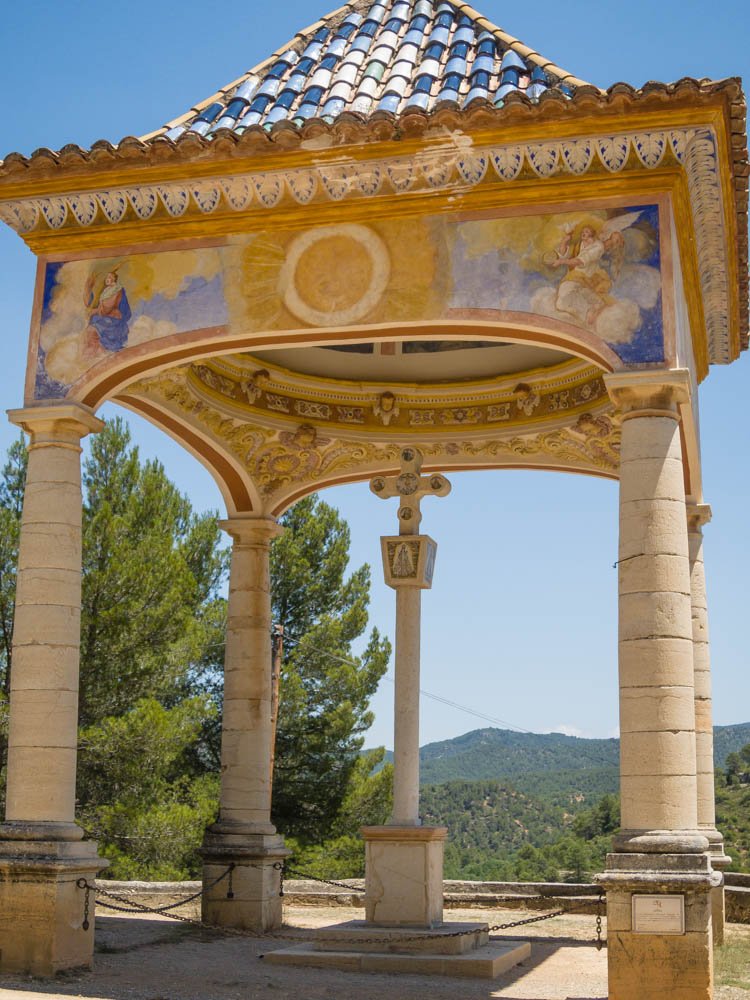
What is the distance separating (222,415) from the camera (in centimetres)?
1541

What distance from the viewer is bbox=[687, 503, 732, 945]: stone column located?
14.1 metres

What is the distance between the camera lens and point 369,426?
16.5 metres

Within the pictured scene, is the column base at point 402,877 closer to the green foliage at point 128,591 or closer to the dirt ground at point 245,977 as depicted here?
the dirt ground at point 245,977

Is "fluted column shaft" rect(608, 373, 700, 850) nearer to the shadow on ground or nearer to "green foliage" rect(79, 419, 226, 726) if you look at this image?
the shadow on ground

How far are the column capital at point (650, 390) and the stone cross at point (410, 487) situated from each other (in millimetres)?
5584

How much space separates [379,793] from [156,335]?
59.6 feet

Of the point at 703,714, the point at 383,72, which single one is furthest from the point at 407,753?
the point at 383,72

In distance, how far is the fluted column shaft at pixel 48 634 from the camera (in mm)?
10844

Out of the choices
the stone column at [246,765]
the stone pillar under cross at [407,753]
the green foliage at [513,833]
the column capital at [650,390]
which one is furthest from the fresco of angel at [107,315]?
the green foliage at [513,833]

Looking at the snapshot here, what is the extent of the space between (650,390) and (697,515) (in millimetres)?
5142

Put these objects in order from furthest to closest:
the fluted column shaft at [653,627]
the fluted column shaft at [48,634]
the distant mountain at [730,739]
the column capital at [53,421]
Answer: the distant mountain at [730,739], the column capital at [53,421], the fluted column shaft at [48,634], the fluted column shaft at [653,627]

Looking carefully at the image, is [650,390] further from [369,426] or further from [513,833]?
[513,833]

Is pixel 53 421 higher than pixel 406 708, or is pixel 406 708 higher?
pixel 53 421

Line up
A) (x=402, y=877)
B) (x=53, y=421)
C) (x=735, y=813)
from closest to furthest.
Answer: (x=53, y=421), (x=402, y=877), (x=735, y=813)
